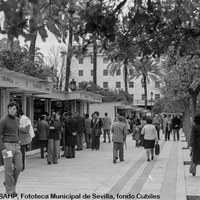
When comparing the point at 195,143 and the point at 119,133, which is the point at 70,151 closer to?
the point at 119,133

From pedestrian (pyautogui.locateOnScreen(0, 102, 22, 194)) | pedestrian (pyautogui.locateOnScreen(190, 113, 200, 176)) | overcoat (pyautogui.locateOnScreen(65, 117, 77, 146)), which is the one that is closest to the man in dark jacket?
overcoat (pyautogui.locateOnScreen(65, 117, 77, 146))

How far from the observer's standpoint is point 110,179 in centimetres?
1048

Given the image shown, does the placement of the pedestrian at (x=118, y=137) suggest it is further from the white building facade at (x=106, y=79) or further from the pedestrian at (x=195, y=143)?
the white building facade at (x=106, y=79)

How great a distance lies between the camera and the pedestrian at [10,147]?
7.59 meters

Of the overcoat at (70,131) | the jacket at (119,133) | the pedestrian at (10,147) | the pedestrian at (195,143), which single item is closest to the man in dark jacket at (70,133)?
the overcoat at (70,131)

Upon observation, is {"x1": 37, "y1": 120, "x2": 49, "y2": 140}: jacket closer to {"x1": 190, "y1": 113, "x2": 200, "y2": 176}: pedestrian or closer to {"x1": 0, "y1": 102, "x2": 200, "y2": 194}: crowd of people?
{"x1": 0, "y1": 102, "x2": 200, "y2": 194}: crowd of people

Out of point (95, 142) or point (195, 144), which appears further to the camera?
point (95, 142)

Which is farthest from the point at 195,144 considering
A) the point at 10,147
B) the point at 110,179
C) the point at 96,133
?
the point at 96,133

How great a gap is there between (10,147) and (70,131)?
7736 mm

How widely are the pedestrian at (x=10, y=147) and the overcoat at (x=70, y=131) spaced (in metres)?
7.49

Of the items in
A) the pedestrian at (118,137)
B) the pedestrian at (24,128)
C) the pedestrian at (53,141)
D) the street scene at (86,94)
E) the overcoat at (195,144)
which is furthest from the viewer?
the pedestrian at (118,137)

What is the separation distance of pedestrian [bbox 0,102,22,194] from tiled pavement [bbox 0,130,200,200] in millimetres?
662

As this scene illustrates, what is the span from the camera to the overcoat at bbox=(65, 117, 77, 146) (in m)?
15.4

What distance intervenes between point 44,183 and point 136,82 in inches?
3469
